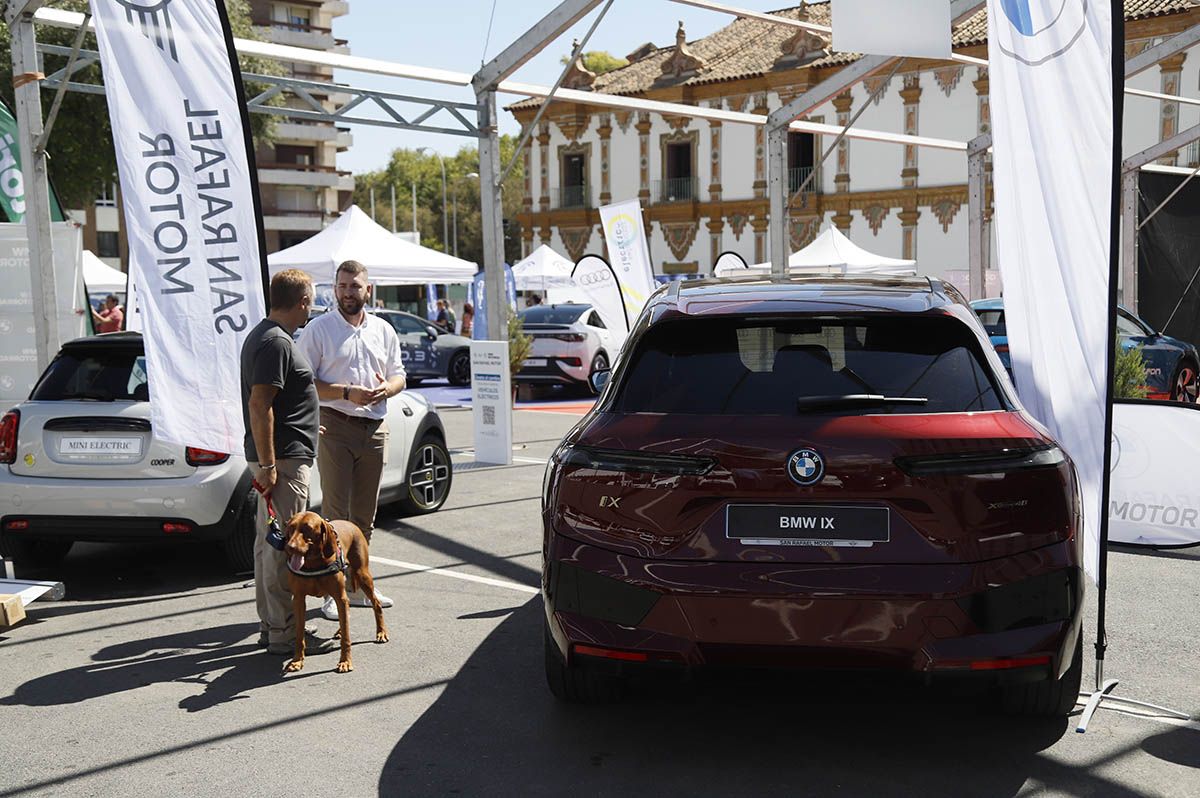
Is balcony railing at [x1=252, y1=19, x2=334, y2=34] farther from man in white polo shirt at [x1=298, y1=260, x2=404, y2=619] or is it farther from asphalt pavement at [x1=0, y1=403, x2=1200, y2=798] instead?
asphalt pavement at [x1=0, y1=403, x2=1200, y2=798]

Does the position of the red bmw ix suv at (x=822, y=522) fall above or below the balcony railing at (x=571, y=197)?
below

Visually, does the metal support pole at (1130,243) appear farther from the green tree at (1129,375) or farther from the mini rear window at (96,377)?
the mini rear window at (96,377)

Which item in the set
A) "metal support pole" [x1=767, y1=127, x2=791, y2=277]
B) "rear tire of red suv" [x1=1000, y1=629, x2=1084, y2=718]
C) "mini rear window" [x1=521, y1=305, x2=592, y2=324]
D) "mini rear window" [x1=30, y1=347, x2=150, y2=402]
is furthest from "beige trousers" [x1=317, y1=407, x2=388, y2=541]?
"mini rear window" [x1=521, y1=305, x2=592, y2=324]

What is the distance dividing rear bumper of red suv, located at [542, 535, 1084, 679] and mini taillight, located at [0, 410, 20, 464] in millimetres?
4709

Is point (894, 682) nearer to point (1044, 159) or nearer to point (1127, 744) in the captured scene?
point (1127, 744)

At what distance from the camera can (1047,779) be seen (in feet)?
13.5

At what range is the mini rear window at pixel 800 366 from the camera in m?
4.25

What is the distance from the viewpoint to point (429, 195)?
135m

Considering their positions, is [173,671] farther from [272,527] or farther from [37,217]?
[37,217]

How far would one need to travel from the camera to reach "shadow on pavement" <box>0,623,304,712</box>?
5.31 metres

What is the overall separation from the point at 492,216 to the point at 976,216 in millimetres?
6798

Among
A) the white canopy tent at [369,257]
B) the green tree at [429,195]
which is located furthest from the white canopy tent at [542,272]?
the green tree at [429,195]

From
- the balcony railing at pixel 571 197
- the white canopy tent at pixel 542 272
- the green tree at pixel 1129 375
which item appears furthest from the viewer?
the balcony railing at pixel 571 197

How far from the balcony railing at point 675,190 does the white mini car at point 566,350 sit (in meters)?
31.7
